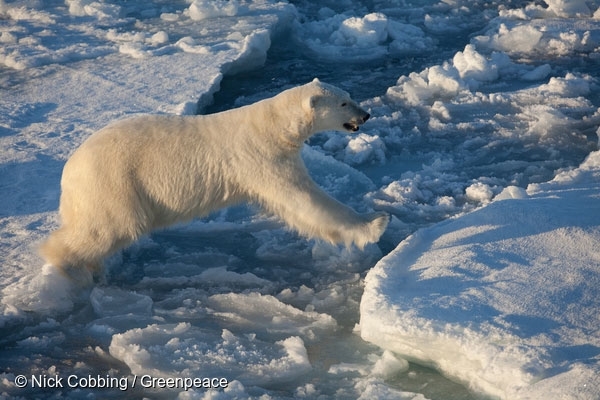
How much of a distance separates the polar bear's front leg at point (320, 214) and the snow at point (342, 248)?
0.19 metres

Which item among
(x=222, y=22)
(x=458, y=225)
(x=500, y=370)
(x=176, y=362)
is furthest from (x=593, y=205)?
(x=222, y=22)

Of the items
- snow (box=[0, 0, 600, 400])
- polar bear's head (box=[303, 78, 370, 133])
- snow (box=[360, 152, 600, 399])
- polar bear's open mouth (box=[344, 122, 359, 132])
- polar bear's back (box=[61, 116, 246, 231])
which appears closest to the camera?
snow (box=[360, 152, 600, 399])

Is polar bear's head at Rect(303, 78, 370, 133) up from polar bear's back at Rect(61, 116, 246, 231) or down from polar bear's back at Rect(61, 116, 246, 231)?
up

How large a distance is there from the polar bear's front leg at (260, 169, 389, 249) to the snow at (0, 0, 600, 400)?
19cm

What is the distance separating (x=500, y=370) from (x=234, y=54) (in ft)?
16.1

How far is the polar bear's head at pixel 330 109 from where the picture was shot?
4102 mm

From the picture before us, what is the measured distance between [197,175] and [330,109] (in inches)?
31.3

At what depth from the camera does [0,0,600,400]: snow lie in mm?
3426

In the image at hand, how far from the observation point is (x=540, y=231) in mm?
4000

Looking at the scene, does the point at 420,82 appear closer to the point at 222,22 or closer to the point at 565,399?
the point at 222,22

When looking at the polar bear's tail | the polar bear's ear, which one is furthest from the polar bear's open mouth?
the polar bear's tail

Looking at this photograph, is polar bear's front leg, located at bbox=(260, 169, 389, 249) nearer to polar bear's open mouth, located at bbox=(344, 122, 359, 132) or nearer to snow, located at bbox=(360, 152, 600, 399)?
snow, located at bbox=(360, 152, 600, 399)

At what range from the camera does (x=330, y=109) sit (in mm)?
4141

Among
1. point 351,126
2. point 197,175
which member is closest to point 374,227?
point 351,126
